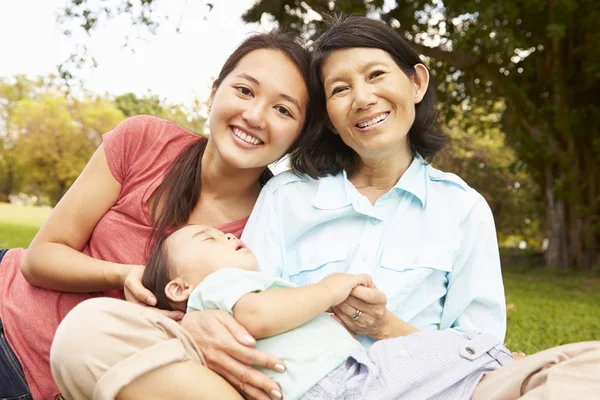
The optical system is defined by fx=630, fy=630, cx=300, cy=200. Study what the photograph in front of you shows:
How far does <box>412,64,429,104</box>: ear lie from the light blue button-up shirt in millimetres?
376

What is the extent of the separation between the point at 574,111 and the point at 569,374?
39.0ft

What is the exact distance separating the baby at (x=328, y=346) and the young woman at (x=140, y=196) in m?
0.61

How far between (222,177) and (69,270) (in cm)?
81

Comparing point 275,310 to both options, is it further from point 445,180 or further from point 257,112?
point 445,180

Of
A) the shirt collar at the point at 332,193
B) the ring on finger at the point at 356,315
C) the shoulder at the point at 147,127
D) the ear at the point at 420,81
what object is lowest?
the ring on finger at the point at 356,315

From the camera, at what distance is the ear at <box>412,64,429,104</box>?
3043 millimetres

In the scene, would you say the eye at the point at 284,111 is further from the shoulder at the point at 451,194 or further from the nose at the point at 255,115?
the shoulder at the point at 451,194

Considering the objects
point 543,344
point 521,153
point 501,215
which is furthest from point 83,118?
point 543,344

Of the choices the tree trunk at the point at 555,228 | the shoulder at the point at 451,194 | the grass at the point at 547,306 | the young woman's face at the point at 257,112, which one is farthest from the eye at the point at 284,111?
the tree trunk at the point at 555,228

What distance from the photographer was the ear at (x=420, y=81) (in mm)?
3043

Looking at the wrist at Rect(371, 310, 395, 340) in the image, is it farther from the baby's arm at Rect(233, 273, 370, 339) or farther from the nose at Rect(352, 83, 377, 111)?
the nose at Rect(352, 83, 377, 111)

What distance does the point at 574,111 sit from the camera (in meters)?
12.4

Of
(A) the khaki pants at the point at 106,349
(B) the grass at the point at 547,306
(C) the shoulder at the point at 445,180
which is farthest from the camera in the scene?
(B) the grass at the point at 547,306

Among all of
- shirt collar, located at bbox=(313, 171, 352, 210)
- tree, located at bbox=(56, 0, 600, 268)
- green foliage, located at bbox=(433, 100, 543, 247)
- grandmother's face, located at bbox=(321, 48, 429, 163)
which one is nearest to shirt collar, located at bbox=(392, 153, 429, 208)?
grandmother's face, located at bbox=(321, 48, 429, 163)
